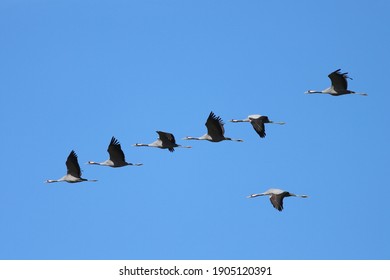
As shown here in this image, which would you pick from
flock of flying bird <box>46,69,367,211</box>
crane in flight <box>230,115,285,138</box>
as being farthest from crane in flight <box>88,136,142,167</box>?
crane in flight <box>230,115,285,138</box>

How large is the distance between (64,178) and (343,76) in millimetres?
12296

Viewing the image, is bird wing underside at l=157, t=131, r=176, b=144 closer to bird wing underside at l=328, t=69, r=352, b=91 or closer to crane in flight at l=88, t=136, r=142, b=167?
crane in flight at l=88, t=136, r=142, b=167

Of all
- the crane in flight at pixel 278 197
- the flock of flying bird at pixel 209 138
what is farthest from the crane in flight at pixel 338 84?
the crane in flight at pixel 278 197

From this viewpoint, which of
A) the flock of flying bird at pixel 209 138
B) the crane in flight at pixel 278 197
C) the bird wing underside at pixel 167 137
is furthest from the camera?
the bird wing underside at pixel 167 137

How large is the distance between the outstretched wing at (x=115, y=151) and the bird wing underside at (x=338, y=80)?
9.28m

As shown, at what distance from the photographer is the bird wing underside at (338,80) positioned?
4672 cm

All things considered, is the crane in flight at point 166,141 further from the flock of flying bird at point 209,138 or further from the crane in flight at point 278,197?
the crane in flight at point 278,197

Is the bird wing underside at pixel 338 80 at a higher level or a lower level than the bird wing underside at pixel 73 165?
higher

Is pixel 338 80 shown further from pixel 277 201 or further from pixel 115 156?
pixel 115 156

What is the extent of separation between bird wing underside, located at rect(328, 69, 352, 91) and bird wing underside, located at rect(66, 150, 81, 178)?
11.0m

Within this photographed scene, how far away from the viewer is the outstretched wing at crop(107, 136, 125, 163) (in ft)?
159
